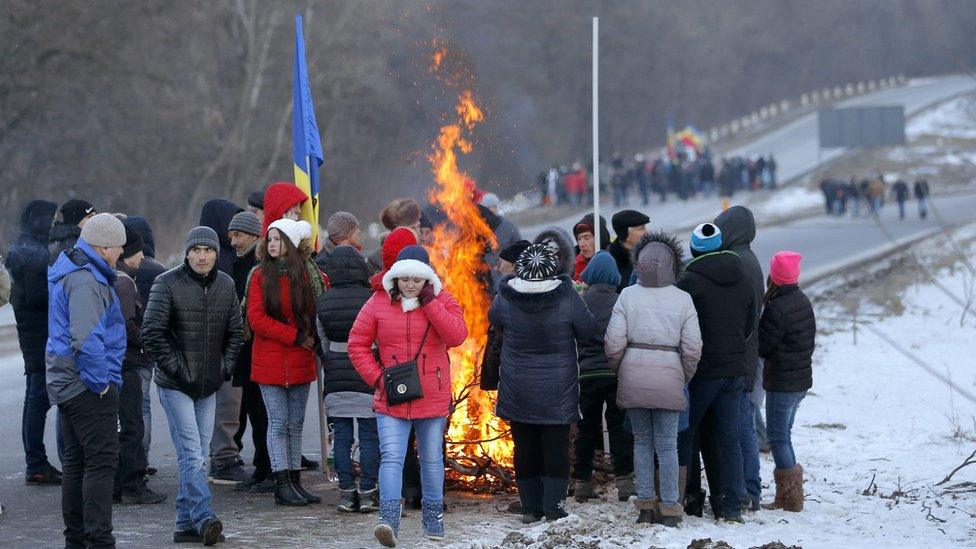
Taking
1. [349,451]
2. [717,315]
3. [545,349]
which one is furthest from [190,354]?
[717,315]

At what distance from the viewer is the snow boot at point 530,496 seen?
326 inches

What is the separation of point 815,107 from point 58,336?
Answer: 85.5 meters

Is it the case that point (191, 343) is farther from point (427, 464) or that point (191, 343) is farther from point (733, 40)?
point (733, 40)

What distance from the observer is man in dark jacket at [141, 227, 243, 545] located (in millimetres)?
7590

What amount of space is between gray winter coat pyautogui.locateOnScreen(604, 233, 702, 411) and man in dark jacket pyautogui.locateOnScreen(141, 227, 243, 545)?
92.4 inches

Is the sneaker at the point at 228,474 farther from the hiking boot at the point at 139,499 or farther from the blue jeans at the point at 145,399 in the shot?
the hiking boot at the point at 139,499

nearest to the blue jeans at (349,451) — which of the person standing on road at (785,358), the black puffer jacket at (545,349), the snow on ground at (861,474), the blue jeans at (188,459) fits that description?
the snow on ground at (861,474)

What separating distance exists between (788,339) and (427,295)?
8.69 feet

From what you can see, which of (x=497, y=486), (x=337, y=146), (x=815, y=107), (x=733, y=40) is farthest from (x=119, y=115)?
(x=733, y=40)

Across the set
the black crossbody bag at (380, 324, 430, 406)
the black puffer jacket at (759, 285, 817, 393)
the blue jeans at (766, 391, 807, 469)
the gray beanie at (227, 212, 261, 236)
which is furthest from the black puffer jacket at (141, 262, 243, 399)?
the blue jeans at (766, 391, 807, 469)

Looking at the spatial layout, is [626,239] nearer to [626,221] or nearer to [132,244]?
[626,221]

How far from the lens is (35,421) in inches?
362

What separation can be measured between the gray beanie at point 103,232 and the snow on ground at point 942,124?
67.4m

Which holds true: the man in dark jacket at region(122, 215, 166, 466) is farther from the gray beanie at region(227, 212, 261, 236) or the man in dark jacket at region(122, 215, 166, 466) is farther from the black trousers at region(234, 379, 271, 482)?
the black trousers at region(234, 379, 271, 482)
